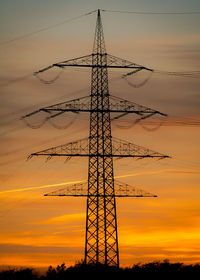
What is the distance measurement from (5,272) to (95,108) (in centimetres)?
3414

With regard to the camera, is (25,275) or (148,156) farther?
(25,275)

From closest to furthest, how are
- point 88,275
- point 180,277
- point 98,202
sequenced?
point 98,202, point 88,275, point 180,277

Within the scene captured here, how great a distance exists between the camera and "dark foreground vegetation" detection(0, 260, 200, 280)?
234 ft

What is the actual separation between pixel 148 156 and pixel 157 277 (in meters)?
21.4

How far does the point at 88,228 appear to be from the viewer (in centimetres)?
6744

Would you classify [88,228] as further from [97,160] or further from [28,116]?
[28,116]

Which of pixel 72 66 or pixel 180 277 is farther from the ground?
pixel 72 66

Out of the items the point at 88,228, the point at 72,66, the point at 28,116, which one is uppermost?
the point at 72,66

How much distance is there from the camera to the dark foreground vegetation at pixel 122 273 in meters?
71.4

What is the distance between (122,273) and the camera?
77.5 m

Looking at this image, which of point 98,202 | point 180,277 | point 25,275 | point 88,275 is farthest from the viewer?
point 25,275

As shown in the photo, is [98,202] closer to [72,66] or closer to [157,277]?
[72,66]

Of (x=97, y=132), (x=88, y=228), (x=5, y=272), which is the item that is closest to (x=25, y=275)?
(x=5, y=272)

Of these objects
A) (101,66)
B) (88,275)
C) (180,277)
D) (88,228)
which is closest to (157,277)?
(180,277)
